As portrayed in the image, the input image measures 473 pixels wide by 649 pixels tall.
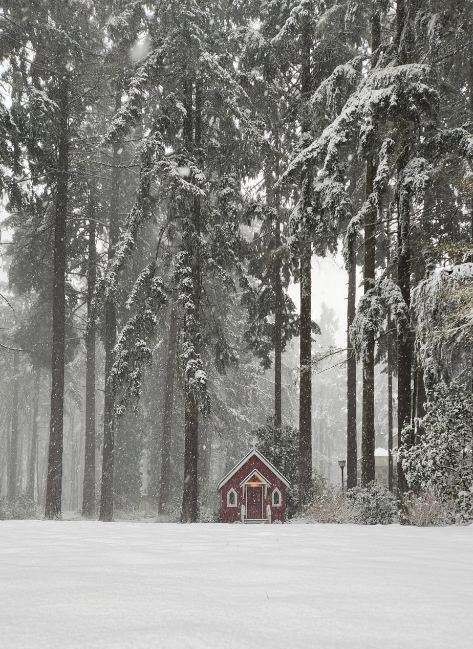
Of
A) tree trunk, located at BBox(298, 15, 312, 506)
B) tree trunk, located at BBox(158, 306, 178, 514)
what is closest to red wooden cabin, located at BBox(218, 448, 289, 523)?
tree trunk, located at BBox(298, 15, 312, 506)

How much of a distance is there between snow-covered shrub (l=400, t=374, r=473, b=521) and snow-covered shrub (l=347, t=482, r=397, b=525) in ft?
3.63

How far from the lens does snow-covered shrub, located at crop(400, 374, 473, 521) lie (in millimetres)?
10469

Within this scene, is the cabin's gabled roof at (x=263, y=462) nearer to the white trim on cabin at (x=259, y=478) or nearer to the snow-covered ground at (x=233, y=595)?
the white trim on cabin at (x=259, y=478)

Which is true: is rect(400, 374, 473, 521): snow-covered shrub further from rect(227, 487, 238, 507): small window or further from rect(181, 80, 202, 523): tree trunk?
rect(227, 487, 238, 507): small window

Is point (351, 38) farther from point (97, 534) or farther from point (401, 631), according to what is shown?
point (401, 631)

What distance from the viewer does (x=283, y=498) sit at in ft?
61.6

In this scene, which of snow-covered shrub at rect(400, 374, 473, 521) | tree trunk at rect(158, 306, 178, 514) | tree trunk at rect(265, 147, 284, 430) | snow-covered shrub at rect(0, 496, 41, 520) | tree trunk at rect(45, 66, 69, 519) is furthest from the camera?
snow-covered shrub at rect(0, 496, 41, 520)

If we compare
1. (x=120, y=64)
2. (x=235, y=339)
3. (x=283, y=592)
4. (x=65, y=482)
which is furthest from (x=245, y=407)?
(x=65, y=482)

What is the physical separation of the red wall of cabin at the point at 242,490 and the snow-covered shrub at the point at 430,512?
8.26 meters

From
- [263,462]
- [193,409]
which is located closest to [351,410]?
[263,462]

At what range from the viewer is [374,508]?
12070 millimetres

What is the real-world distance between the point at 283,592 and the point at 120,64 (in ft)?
55.0

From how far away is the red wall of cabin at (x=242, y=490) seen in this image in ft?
61.3

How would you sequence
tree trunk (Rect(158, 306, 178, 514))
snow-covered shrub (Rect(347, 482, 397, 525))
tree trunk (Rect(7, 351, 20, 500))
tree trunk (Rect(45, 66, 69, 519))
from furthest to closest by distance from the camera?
tree trunk (Rect(7, 351, 20, 500))
tree trunk (Rect(158, 306, 178, 514))
tree trunk (Rect(45, 66, 69, 519))
snow-covered shrub (Rect(347, 482, 397, 525))
